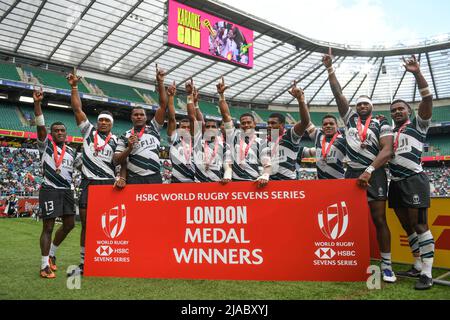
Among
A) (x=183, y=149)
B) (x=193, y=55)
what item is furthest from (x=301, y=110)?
(x=193, y=55)

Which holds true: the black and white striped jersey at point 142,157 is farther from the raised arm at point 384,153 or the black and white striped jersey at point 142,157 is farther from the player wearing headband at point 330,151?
the raised arm at point 384,153

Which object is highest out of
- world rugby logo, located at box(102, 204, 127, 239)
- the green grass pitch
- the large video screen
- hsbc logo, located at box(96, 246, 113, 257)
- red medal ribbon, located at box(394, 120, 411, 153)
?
the large video screen

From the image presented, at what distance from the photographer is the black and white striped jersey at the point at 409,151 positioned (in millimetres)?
4082

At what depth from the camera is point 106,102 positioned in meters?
30.0

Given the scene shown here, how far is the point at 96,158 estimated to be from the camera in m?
4.84

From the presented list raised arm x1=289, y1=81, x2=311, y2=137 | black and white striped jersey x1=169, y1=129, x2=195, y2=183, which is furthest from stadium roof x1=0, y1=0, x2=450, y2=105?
raised arm x1=289, y1=81, x2=311, y2=137

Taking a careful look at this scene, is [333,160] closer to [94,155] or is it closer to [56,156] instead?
[94,155]

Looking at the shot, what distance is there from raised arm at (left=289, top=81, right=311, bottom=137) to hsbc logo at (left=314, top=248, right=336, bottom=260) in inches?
64.9

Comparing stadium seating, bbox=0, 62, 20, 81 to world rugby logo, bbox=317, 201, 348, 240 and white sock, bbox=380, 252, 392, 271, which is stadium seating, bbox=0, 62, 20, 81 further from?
white sock, bbox=380, 252, 392, 271

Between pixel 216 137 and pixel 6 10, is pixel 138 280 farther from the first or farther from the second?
pixel 6 10

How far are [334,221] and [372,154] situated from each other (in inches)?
50.4

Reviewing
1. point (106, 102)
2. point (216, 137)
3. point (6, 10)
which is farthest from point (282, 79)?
point (216, 137)

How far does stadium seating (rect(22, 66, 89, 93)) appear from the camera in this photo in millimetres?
28267

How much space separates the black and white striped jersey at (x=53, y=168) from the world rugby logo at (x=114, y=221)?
1363 mm
